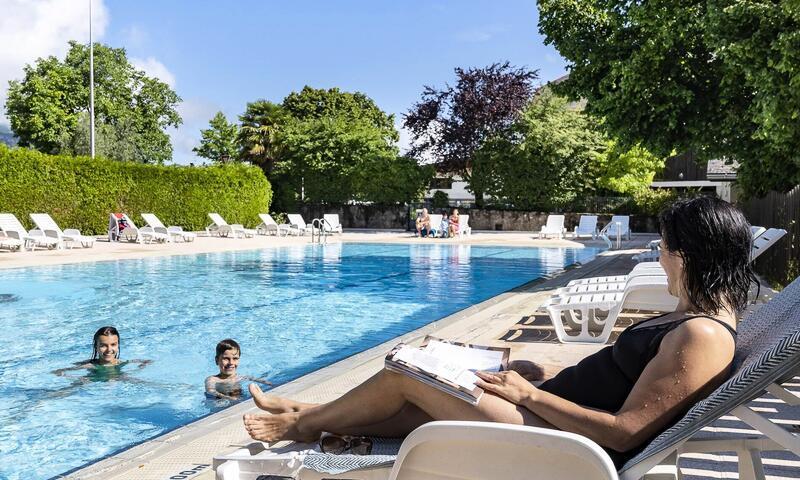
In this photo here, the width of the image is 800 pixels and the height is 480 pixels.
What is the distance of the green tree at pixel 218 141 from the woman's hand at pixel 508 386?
184ft

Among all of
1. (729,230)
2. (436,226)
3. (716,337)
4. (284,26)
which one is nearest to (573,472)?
(716,337)

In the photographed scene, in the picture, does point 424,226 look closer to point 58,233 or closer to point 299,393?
point 58,233

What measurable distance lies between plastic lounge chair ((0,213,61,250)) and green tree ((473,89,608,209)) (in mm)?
20187

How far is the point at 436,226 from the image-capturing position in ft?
86.6

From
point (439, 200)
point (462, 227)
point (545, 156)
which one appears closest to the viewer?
point (462, 227)

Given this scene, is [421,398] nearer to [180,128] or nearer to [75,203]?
[75,203]

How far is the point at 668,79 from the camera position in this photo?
35.7 ft

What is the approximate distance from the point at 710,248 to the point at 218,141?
5714cm

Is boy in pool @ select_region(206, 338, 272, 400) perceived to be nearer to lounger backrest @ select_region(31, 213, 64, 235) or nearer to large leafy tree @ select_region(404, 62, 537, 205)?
lounger backrest @ select_region(31, 213, 64, 235)

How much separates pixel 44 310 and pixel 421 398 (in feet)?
30.1

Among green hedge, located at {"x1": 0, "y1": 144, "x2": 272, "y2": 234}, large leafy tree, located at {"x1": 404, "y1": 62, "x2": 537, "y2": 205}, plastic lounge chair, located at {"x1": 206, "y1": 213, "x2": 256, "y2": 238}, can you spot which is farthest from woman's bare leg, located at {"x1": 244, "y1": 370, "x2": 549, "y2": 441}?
Result: large leafy tree, located at {"x1": 404, "y1": 62, "x2": 537, "y2": 205}

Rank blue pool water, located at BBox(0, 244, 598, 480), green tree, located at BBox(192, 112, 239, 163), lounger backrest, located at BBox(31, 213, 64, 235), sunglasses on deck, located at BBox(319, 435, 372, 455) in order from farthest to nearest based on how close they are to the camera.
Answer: green tree, located at BBox(192, 112, 239, 163), lounger backrest, located at BBox(31, 213, 64, 235), blue pool water, located at BBox(0, 244, 598, 480), sunglasses on deck, located at BBox(319, 435, 372, 455)

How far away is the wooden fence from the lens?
9336 millimetres

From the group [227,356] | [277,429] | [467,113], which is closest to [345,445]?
[277,429]
